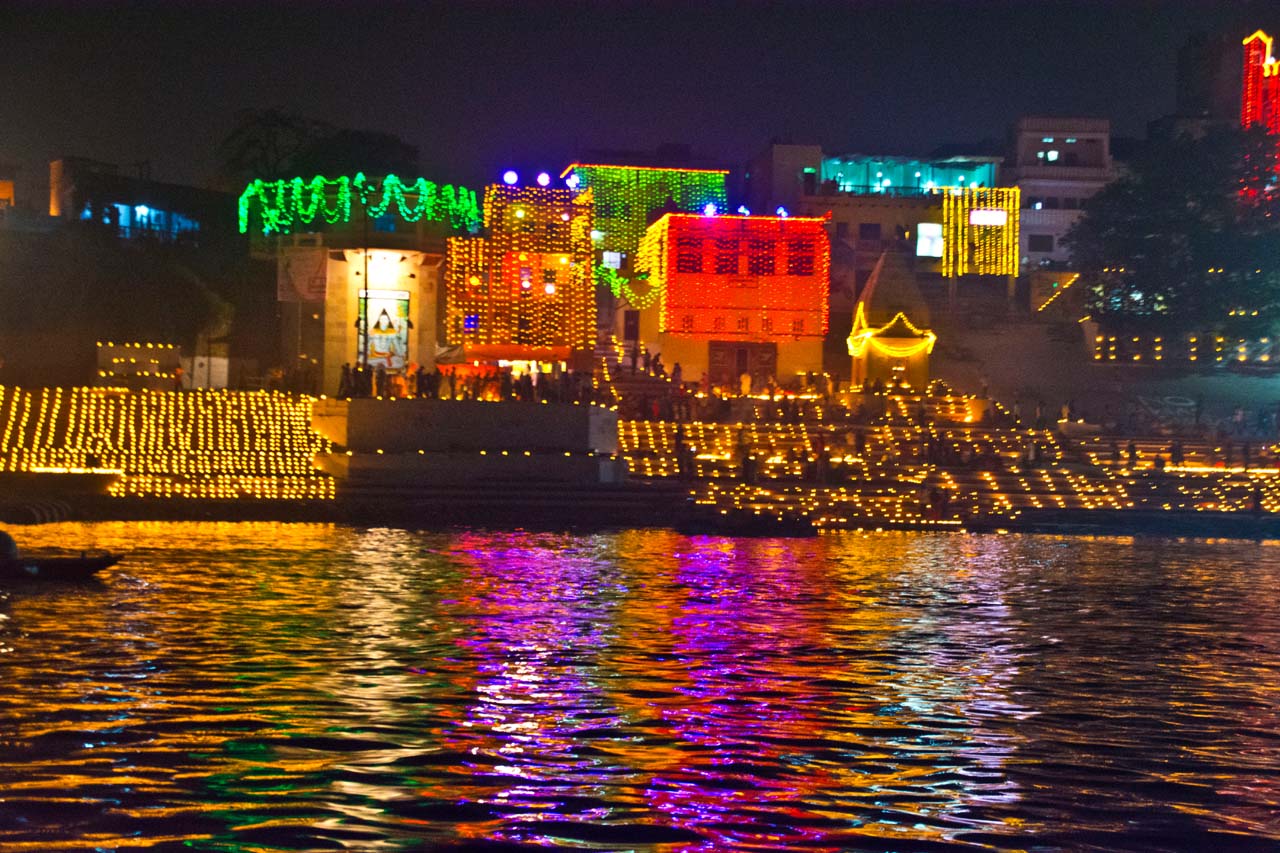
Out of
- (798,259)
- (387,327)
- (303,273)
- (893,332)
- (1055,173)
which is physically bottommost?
(387,327)

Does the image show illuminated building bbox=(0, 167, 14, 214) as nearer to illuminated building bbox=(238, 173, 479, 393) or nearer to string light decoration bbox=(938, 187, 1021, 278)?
illuminated building bbox=(238, 173, 479, 393)

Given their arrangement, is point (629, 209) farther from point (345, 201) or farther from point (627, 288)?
point (345, 201)

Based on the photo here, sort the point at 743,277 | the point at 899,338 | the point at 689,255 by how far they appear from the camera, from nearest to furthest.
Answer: the point at 899,338
the point at 689,255
the point at 743,277

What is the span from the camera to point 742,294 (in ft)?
160

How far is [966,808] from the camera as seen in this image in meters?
8.01

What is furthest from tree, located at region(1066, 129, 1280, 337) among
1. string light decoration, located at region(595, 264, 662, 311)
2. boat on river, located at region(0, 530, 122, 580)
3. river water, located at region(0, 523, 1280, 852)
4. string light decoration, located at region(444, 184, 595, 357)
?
boat on river, located at region(0, 530, 122, 580)

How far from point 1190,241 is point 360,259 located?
2523 centimetres

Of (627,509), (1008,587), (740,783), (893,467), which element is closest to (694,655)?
(740,783)

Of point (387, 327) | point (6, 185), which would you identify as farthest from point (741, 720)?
point (6, 185)

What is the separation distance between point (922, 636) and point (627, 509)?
15.4 metres

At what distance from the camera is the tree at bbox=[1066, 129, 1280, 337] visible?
1849 inches

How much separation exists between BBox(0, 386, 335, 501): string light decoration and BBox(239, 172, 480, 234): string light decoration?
751cm

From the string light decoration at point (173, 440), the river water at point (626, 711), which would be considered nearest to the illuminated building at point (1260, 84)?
the string light decoration at point (173, 440)

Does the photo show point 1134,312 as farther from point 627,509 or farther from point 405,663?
point 405,663
